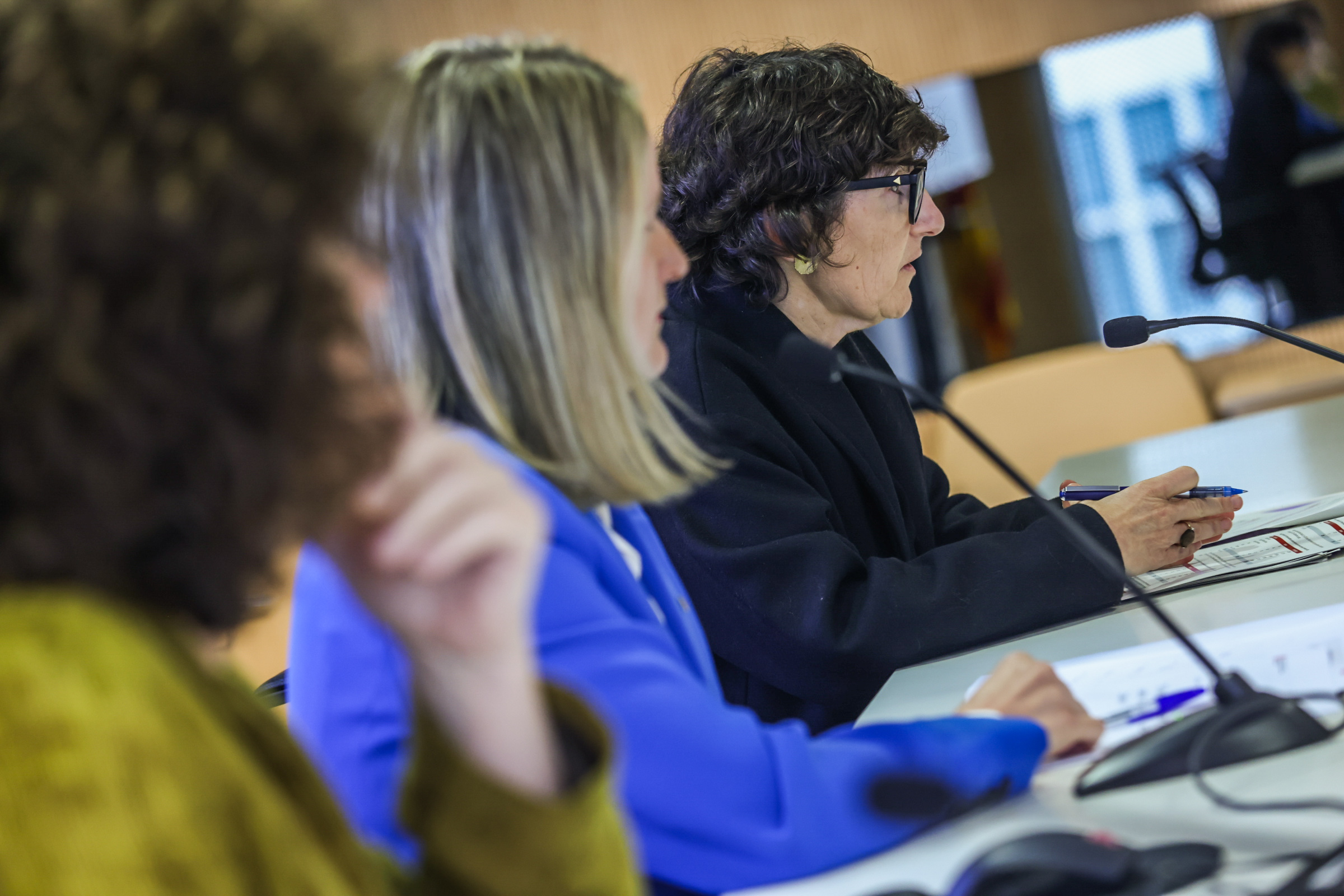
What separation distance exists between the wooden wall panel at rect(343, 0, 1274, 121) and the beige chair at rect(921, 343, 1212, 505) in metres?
1.78

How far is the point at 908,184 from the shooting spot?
61.3 inches

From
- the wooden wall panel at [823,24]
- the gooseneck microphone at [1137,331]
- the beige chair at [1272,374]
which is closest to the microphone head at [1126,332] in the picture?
the gooseneck microphone at [1137,331]

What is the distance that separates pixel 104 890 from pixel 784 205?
1278mm

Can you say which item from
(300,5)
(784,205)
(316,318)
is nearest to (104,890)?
(316,318)

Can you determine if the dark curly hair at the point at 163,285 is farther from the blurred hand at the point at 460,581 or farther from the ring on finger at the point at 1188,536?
the ring on finger at the point at 1188,536

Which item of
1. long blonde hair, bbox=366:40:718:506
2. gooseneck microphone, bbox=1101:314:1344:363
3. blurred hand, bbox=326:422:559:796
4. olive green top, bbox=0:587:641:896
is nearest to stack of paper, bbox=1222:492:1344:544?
gooseneck microphone, bbox=1101:314:1344:363

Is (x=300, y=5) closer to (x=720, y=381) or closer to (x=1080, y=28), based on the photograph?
(x=720, y=381)

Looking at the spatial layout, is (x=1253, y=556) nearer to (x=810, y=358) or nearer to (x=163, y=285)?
(x=810, y=358)

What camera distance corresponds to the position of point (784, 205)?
153 centimetres

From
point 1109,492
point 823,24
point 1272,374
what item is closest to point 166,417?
point 1109,492

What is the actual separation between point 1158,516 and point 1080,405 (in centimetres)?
171

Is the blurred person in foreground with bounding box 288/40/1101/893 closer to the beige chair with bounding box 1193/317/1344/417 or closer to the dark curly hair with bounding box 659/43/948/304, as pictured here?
the dark curly hair with bounding box 659/43/948/304

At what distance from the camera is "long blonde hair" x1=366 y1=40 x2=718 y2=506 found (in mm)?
902

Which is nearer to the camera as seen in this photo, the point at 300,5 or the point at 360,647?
the point at 300,5
